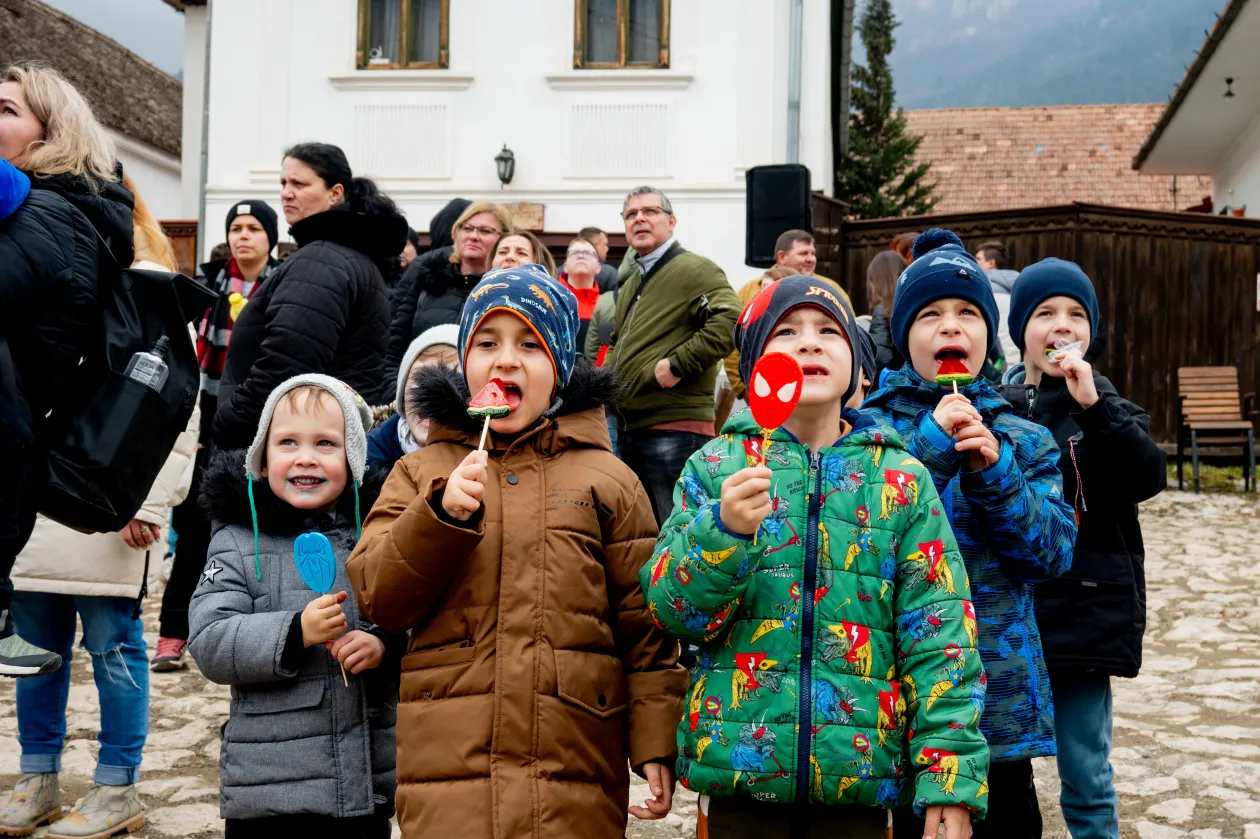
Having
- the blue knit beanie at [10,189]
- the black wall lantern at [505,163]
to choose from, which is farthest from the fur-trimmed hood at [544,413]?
the black wall lantern at [505,163]

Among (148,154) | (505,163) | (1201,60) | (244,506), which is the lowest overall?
(244,506)

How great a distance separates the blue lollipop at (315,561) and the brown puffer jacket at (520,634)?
209 millimetres

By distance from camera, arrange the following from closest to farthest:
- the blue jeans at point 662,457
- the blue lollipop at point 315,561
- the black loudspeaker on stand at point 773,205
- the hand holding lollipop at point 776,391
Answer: the hand holding lollipop at point 776,391, the blue lollipop at point 315,561, the blue jeans at point 662,457, the black loudspeaker on stand at point 773,205

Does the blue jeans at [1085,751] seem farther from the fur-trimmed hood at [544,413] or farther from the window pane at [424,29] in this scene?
the window pane at [424,29]

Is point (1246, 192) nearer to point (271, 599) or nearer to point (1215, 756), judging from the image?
point (1215, 756)

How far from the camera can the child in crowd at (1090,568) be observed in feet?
10.0

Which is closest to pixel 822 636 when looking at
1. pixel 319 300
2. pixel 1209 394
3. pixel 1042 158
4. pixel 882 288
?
pixel 319 300

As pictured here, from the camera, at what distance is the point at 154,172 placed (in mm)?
29078

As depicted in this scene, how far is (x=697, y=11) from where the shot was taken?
44.8 feet

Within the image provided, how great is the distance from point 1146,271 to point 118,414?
46.3 ft

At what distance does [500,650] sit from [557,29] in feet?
41.0

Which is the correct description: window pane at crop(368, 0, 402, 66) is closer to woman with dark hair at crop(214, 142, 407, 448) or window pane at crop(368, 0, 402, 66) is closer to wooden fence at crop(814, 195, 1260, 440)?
wooden fence at crop(814, 195, 1260, 440)

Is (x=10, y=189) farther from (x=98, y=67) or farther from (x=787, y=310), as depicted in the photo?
(x=98, y=67)

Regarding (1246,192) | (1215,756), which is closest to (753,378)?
(1215,756)
